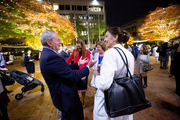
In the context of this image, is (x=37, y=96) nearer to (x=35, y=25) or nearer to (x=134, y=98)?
(x=134, y=98)

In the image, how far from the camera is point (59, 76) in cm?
129

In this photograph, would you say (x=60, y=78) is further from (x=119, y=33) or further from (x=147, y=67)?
(x=147, y=67)

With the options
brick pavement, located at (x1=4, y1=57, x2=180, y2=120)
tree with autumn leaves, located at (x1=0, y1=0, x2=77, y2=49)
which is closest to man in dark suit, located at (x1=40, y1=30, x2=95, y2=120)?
brick pavement, located at (x1=4, y1=57, x2=180, y2=120)

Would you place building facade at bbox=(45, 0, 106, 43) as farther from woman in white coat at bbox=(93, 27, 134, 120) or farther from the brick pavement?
woman in white coat at bbox=(93, 27, 134, 120)

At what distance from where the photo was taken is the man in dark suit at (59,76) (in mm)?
1232

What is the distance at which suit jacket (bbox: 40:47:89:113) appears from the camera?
1229 mm

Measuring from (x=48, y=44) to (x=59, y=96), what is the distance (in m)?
0.84

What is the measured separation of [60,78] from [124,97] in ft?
3.10

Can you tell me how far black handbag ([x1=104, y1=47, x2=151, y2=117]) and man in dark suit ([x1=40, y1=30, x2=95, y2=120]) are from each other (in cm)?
53

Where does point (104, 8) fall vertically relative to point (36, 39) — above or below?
above

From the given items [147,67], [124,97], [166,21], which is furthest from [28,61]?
[166,21]

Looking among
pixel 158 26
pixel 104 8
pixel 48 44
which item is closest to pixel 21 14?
pixel 48 44

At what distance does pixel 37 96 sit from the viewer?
410 cm

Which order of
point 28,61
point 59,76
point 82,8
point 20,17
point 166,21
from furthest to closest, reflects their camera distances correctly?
1. point 82,8
2. point 166,21
3. point 20,17
4. point 28,61
5. point 59,76
